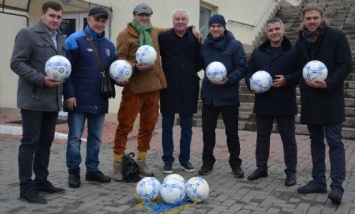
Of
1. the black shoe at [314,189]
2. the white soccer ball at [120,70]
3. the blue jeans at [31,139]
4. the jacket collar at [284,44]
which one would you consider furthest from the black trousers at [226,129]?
the blue jeans at [31,139]

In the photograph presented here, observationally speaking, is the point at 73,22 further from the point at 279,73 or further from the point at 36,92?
the point at 279,73

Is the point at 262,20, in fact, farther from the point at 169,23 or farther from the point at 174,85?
the point at 174,85

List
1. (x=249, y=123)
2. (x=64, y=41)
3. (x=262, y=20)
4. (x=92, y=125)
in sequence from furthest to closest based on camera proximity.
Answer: (x=262, y=20) → (x=249, y=123) → (x=92, y=125) → (x=64, y=41)

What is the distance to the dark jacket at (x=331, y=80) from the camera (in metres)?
4.93

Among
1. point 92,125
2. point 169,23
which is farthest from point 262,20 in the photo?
point 92,125

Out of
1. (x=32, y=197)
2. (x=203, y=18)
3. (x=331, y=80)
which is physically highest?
(x=203, y=18)

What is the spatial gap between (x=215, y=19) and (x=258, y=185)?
2.18 metres

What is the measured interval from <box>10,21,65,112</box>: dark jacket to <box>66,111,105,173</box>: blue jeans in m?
0.50

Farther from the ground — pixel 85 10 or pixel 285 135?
pixel 85 10

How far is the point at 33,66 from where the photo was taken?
4828 mm

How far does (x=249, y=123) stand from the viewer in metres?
10.4

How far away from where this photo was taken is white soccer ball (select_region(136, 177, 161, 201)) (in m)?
4.77

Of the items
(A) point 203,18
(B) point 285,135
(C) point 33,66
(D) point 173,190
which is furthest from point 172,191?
(A) point 203,18

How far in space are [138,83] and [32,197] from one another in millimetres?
1871
